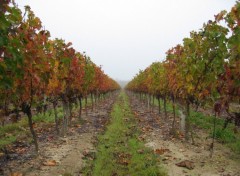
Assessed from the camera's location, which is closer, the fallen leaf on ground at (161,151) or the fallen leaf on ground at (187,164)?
the fallen leaf on ground at (187,164)

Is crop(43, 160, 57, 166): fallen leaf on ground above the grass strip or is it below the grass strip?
above

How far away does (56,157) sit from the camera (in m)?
10.8

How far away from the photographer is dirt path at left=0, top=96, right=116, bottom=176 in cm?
927

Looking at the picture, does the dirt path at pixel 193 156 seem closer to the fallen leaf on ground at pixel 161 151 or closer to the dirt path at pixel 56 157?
the fallen leaf on ground at pixel 161 151

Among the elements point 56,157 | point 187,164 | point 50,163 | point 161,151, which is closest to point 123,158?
point 161,151

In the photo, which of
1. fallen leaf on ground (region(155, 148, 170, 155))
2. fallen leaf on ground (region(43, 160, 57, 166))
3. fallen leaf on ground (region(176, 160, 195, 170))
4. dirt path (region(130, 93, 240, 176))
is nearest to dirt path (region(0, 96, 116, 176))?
fallen leaf on ground (region(43, 160, 57, 166))

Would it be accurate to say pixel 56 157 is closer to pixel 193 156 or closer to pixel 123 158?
pixel 123 158

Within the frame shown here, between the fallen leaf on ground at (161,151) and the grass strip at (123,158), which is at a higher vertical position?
the fallen leaf on ground at (161,151)

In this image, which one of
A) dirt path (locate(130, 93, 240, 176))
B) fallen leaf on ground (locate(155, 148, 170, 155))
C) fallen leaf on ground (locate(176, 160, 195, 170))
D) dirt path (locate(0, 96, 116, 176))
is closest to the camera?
dirt path (locate(0, 96, 116, 176))

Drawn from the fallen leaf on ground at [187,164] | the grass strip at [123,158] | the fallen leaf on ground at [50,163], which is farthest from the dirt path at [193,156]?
the fallen leaf on ground at [50,163]

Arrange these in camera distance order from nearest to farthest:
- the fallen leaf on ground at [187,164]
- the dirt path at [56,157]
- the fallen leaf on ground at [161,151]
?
the dirt path at [56,157]
the fallen leaf on ground at [187,164]
the fallen leaf on ground at [161,151]

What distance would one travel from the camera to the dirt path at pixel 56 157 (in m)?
9.27

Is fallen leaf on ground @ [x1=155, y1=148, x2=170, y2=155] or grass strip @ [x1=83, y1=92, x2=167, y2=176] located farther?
fallen leaf on ground @ [x1=155, y1=148, x2=170, y2=155]

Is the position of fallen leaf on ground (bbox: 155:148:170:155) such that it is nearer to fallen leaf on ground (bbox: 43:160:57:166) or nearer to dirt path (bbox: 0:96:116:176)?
dirt path (bbox: 0:96:116:176)
